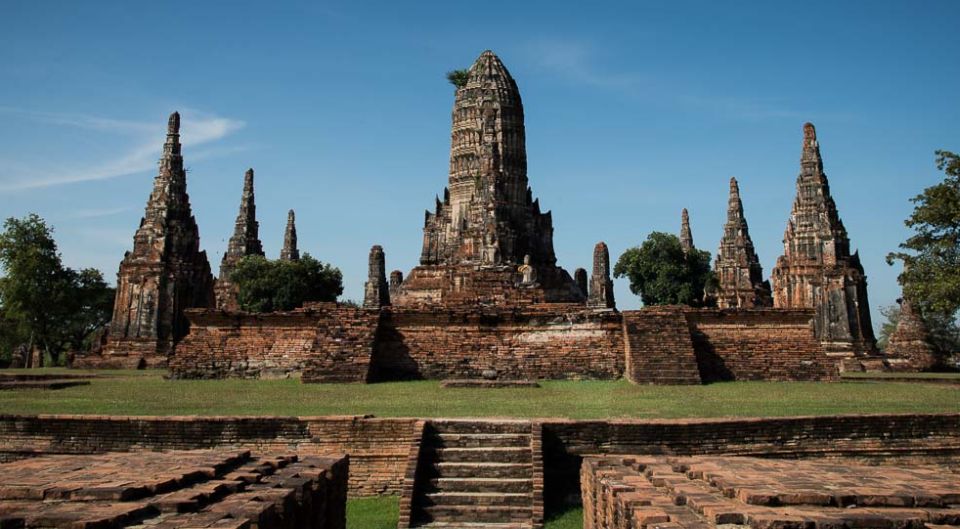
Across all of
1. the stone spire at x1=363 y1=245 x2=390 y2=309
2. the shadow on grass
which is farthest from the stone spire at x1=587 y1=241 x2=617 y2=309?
the shadow on grass

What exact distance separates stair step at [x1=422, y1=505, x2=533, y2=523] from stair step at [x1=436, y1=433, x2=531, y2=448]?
0.99 metres

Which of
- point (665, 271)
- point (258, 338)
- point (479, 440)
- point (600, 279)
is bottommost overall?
point (479, 440)

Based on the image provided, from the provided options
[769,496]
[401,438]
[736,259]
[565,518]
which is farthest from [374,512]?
[736,259]

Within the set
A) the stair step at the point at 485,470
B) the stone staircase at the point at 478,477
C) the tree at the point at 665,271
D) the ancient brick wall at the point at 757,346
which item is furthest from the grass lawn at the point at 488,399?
the tree at the point at 665,271

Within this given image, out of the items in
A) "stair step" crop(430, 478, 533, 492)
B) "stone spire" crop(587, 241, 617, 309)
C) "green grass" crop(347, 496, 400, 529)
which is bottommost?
"green grass" crop(347, 496, 400, 529)

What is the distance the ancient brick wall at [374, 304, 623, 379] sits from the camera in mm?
17219

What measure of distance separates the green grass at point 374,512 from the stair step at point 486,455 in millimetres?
775

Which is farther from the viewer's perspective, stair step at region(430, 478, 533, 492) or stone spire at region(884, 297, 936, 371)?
stone spire at region(884, 297, 936, 371)

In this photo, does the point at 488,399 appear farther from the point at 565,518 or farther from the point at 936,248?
the point at 936,248

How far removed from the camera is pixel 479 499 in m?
9.79

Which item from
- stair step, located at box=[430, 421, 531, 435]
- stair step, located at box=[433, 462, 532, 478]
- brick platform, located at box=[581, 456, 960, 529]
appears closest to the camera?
brick platform, located at box=[581, 456, 960, 529]

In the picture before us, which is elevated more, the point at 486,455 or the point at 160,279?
the point at 160,279

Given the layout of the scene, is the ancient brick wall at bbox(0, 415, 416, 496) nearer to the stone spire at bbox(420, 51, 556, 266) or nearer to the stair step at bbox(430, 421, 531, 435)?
the stair step at bbox(430, 421, 531, 435)

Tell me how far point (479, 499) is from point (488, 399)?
3521mm
